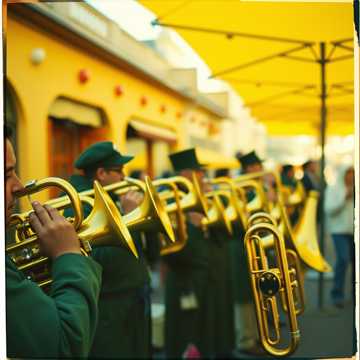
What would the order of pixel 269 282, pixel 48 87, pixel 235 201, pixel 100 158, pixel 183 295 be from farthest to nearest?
1. pixel 48 87
2. pixel 183 295
3. pixel 235 201
4. pixel 100 158
5. pixel 269 282

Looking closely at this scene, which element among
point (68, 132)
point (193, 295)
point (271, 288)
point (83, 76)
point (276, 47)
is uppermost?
point (276, 47)

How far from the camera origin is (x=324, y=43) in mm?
3697

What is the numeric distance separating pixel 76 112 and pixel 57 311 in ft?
10.9

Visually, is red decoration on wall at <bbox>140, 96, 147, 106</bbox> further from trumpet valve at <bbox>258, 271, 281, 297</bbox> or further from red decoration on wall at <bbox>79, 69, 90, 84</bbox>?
trumpet valve at <bbox>258, 271, 281, 297</bbox>

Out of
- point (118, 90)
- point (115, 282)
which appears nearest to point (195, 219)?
point (115, 282)

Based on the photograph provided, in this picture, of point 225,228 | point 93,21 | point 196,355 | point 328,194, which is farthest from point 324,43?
point 328,194

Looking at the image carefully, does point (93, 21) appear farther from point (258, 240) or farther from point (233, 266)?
point (258, 240)

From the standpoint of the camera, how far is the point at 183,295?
4258mm

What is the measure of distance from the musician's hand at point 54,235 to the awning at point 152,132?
438 centimetres

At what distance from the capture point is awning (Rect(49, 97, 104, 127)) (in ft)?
14.4

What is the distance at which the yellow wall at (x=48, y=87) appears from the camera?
3.70m

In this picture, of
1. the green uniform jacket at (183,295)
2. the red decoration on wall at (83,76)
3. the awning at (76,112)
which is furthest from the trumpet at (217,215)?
the red decoration on wall at (83,76)

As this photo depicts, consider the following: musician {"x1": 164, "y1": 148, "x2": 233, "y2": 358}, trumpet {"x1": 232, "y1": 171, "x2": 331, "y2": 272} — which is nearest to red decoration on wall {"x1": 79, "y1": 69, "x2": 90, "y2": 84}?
musician {"x1": 164, "y1": 148, "x2": 233, "y2": 358}

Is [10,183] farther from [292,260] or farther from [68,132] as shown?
[68,132]
